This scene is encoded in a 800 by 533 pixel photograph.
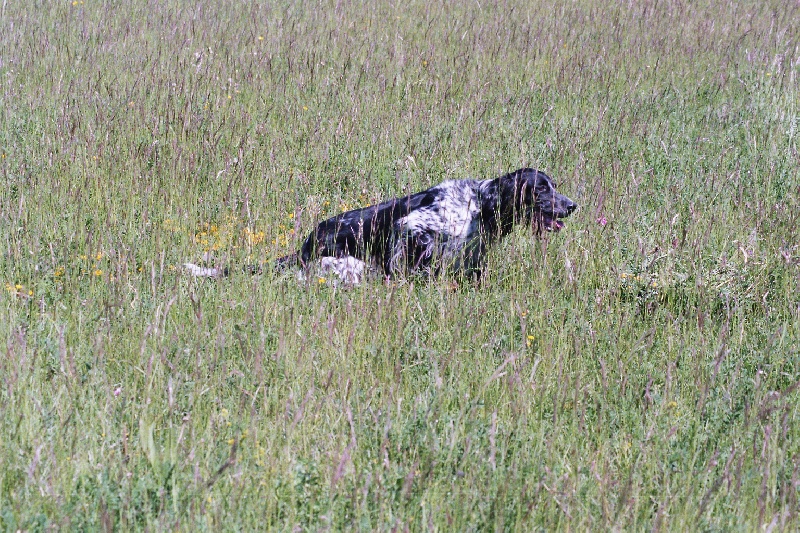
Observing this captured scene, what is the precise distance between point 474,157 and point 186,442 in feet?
12.7

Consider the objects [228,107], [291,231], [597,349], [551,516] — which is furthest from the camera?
[228,107]

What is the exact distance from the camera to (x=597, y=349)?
11.3 feet

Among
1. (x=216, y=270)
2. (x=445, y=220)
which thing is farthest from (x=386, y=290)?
(x=445, y=220)

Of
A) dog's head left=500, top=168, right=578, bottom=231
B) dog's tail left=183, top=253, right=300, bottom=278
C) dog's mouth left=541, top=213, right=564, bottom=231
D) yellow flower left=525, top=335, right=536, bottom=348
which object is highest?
dog's head left=500, top=168, right=578, bottom=231

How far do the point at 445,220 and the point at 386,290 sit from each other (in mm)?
1237

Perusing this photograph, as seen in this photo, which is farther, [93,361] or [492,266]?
[492,266]

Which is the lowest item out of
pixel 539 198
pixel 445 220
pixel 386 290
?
pixel 386 290

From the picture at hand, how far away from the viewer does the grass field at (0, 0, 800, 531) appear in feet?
7.59

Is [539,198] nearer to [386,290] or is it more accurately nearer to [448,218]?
[448,218]

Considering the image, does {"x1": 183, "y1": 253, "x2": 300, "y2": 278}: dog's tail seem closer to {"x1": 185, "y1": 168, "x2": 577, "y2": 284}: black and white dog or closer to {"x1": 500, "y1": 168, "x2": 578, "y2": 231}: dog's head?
{"x1": 185, "y1": 168, "x2": 577, "y2": 284}: black and white dog

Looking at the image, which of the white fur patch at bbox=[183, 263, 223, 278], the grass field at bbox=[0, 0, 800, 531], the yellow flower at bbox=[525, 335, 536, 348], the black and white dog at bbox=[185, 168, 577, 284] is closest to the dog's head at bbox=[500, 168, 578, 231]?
the black and white dog at bbox=[185, 168, 577, 284]

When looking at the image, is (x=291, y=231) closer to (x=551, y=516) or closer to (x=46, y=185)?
(x=46, y=185)

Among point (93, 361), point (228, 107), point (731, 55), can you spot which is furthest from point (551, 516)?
point (731, 55)

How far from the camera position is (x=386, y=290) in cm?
406
